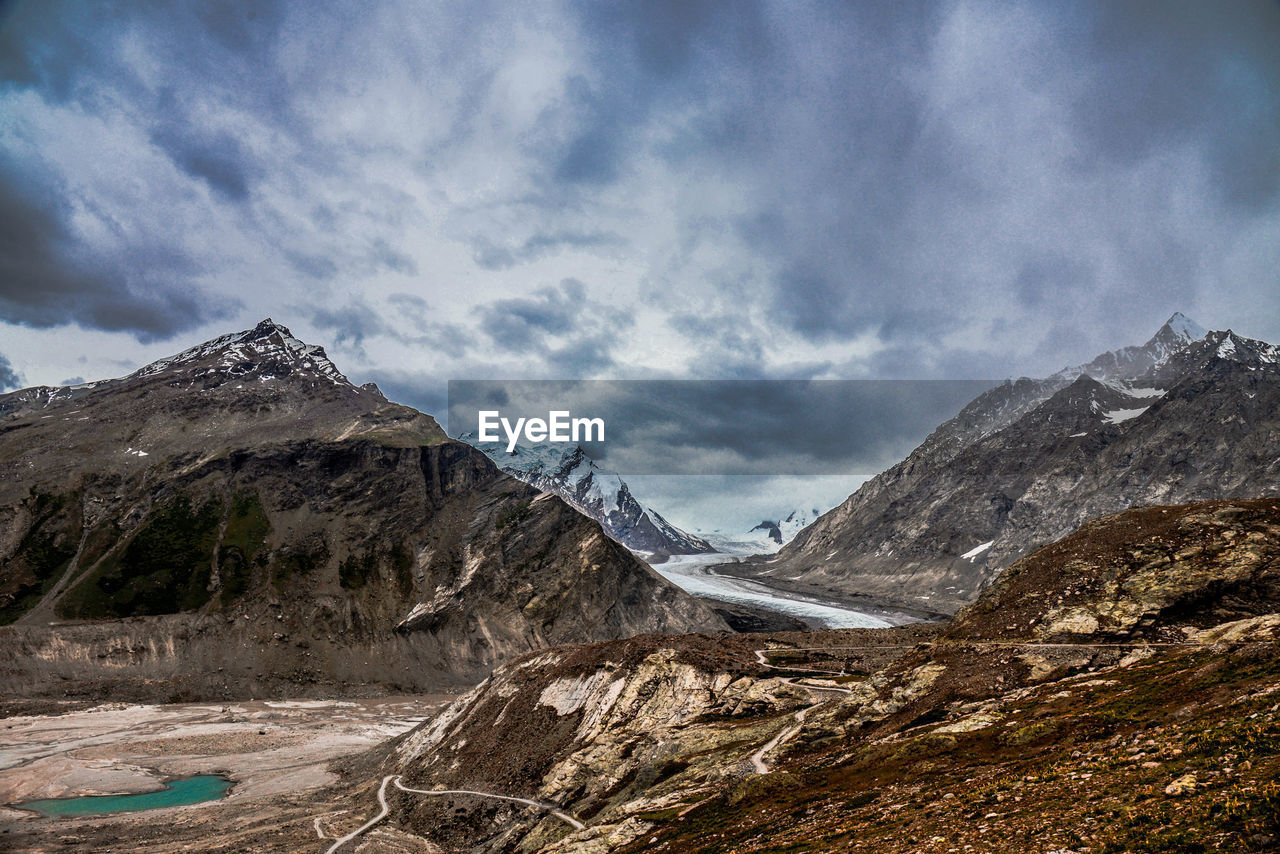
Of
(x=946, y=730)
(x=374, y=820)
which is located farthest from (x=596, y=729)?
(x=946, y=730)

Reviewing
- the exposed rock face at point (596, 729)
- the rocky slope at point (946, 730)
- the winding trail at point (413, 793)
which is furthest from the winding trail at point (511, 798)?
the exposed rock face at point (596, 729)

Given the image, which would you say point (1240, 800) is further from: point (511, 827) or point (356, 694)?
point (356, 694)

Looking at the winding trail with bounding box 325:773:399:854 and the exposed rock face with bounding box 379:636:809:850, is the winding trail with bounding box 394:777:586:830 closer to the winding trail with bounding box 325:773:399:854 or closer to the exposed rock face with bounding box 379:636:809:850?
the exposed rock face with bounding box 379:636:809:850

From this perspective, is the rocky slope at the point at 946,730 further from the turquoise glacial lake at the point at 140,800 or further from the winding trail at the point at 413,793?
the turquoise glacial lake at the point at 140,800

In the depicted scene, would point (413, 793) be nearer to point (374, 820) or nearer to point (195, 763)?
point (374, 820)

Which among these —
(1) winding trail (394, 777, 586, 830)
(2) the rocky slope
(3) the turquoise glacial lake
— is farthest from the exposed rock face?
(3) the turquoise glacial lake

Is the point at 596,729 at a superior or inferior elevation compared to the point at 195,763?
superior

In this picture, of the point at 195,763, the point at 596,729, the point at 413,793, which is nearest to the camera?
the point at 596,729

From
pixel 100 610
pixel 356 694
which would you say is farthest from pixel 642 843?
pixel 100 610
